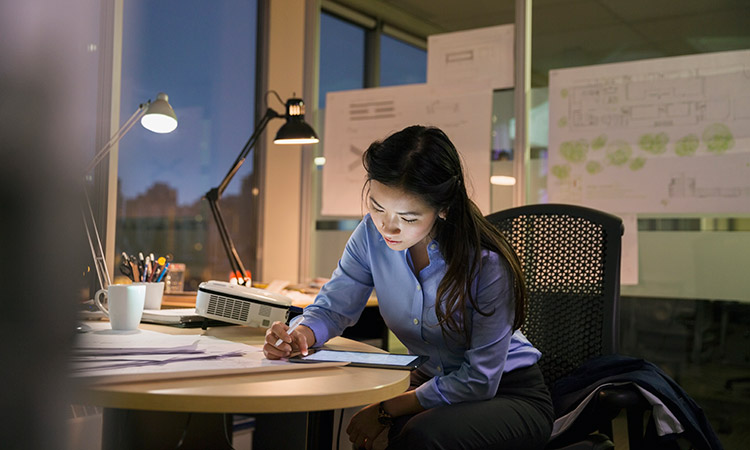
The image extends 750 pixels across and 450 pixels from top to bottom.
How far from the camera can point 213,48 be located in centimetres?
332

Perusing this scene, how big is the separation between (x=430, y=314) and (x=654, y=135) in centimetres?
187

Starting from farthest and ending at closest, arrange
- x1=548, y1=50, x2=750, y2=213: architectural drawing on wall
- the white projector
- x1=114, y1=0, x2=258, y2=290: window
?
1. x1=114, y1=0, x2=258, y2=290: window
2. x1=548, y1=50, x2=750, y2=213: architectural drawing on wall
3. the white projector

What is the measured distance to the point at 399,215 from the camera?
4.44 feet

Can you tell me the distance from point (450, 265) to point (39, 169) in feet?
3.74

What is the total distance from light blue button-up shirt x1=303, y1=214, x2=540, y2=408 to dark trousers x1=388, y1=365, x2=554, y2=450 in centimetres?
3

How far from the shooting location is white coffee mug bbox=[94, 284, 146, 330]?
1.42 m

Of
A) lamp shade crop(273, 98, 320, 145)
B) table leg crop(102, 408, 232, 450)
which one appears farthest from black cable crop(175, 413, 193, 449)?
lamp shade crop(273, 98, 320, 145)

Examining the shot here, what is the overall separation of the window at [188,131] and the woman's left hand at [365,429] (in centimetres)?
178


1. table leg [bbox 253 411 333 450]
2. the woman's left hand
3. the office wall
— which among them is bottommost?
table leg [bbox 253 411 333 450]

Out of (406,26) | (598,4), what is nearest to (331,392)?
(598,4)

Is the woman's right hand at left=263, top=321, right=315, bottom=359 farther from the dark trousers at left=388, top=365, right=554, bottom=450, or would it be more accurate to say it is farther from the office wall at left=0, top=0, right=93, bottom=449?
the office wall at left=0, top=0, right=93, bottom=449

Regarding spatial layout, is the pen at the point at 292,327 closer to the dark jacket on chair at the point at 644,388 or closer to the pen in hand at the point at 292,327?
the pen in hand at the point at 292,327

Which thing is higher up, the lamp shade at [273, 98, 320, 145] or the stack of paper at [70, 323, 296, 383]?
the lamp shade at [273, 98, 320, 145]

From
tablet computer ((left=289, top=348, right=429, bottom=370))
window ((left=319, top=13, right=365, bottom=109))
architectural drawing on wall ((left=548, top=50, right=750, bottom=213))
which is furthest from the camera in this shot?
window ((left=319, top=13, right=365, bottom=109))
